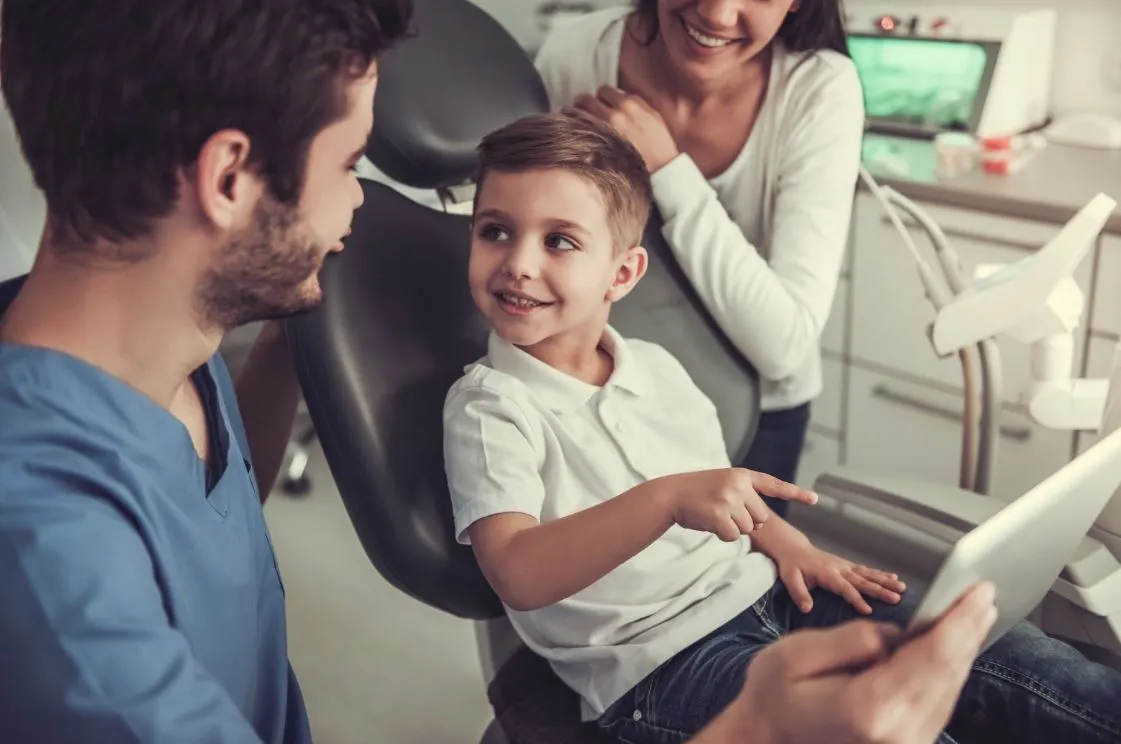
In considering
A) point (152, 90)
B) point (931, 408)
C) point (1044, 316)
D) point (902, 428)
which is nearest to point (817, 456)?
point (902, 428)

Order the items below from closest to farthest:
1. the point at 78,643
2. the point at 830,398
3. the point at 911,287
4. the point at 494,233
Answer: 1. the point at 78,643
2. the point at 494,233
3. the point at 911,287
4. the point at 830,398

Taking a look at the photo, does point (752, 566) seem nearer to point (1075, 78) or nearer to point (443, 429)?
point (443, 429)

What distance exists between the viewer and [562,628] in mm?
1064

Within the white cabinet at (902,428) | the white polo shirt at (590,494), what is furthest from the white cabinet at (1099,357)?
the white polo shirt at (590,494)

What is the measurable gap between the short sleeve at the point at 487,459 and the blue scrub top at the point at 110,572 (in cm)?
21

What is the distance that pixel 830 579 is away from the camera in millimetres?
1142

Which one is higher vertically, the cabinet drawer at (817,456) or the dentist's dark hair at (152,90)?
the dentist's dark hair at (152,90)

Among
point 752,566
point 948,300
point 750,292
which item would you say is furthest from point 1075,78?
point 752,566

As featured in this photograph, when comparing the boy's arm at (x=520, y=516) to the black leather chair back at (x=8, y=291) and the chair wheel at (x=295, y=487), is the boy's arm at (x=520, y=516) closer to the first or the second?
the black leather chair back at (x=8, y=291)

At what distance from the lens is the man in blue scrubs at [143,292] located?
0.65 metres

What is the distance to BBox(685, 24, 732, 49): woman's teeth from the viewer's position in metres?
1.31

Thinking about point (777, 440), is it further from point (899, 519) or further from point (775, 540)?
point (775, 540)

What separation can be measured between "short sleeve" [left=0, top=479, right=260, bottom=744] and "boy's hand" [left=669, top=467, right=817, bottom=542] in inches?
15.8

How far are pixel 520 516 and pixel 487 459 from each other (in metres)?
0.07
